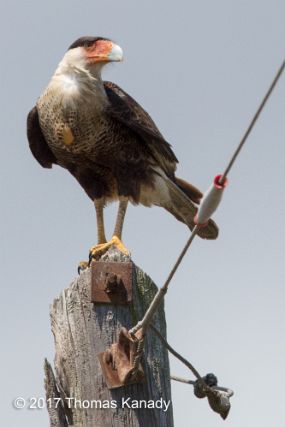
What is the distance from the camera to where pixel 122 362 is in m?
4.93

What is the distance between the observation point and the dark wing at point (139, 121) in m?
7.79

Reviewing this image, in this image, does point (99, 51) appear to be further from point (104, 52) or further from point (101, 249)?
point (101, 249)

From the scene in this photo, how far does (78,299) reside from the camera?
5.17 m

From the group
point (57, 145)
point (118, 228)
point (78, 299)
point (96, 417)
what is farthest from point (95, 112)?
point (96, 417)

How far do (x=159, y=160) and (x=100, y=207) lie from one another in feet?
A: 2.01

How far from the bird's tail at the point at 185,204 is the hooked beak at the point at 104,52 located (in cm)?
121

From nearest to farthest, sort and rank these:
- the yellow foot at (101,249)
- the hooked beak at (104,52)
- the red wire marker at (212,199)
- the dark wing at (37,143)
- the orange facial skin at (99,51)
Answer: the red wire marker at (212,199), the yellow foot at (101,249), the hooked beak at (104,52), the orange facial skin at (99,51), the dark wing at (37,143)

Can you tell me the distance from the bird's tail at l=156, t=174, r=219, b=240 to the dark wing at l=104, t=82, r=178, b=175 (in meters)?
0.29

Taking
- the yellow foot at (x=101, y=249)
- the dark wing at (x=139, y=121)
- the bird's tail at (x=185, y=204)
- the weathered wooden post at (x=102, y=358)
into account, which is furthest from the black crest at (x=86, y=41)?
the weathered wooden post at (x=102, y=358)

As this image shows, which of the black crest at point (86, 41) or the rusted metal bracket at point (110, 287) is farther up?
the black crest at point (86, 41)

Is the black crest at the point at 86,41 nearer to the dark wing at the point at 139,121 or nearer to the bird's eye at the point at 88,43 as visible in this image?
the bird's eye at the point at 88,43

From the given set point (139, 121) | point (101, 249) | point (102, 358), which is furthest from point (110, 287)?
point (139, 121)

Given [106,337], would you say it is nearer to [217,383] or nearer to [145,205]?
[217,383]

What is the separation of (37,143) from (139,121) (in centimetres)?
93
